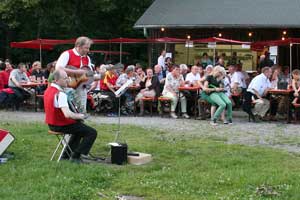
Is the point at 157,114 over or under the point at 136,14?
under

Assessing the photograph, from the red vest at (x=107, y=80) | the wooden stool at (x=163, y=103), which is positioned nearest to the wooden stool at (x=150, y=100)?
the wooden stool at (x=163, y=103)

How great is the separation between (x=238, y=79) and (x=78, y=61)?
28.7 feet

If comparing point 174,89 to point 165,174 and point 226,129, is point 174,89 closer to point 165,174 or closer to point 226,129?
point 226,129

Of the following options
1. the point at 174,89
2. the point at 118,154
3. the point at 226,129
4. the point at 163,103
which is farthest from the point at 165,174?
the point at 163,103

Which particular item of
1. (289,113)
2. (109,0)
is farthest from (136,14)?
(289,113)

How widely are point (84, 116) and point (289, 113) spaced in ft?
25.7

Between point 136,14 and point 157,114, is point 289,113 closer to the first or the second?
point 157,114

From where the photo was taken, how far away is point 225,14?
2478 centimetres

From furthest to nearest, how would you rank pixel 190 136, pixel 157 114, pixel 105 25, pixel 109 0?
pixel 105 25, pixel 109 0, pixel 157 114, pixel 190 136

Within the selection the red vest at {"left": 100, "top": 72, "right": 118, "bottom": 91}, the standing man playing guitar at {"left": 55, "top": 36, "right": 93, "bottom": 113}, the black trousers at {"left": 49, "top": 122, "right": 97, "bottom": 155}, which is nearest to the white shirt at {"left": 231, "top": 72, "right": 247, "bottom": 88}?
the red vest at {"left": 100, "top": 72, "right": 118, "bottom": 91}

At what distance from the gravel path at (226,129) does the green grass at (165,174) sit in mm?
1147

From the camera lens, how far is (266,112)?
52.2 feet

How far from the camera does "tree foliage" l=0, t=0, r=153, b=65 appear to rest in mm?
32000

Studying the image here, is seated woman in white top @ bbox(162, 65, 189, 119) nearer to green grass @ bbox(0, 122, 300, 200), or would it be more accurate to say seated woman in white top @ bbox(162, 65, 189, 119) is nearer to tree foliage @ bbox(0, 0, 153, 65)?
green grass @ bbox(0, 122, 300, 200)
